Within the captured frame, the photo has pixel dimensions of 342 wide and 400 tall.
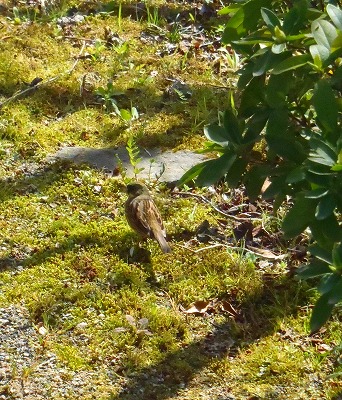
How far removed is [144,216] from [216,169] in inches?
73.3

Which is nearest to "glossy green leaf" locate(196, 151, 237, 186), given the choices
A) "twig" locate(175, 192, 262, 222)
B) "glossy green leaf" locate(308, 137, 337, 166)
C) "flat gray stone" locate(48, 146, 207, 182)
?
"glossy green leaf" locate(308, 137, 337, 166)

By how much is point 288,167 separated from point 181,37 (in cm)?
495

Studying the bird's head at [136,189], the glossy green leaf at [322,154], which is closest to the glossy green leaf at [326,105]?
the glossy green leaf at [322,154]

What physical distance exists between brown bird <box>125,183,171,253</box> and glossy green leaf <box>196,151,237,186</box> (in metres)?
1.75

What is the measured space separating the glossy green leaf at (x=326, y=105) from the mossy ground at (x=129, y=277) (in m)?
2.01

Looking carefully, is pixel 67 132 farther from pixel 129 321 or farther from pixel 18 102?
pixel 129 321

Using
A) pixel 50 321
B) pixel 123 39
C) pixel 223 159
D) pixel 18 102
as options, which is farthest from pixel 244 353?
pixel 123 39

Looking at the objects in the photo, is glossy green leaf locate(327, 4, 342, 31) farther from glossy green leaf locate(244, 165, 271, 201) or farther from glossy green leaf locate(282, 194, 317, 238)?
glossy green leaf locate(244, 165, 271, 201)

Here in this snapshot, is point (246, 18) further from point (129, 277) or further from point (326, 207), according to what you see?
point (129, 277)

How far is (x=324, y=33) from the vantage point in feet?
9.80

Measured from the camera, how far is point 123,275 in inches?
203

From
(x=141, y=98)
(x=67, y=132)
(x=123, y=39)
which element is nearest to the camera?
(x=67, y=132)

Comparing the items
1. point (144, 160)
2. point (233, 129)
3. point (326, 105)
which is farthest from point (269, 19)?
point (144, 160)

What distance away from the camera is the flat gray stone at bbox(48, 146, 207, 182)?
6203mm
